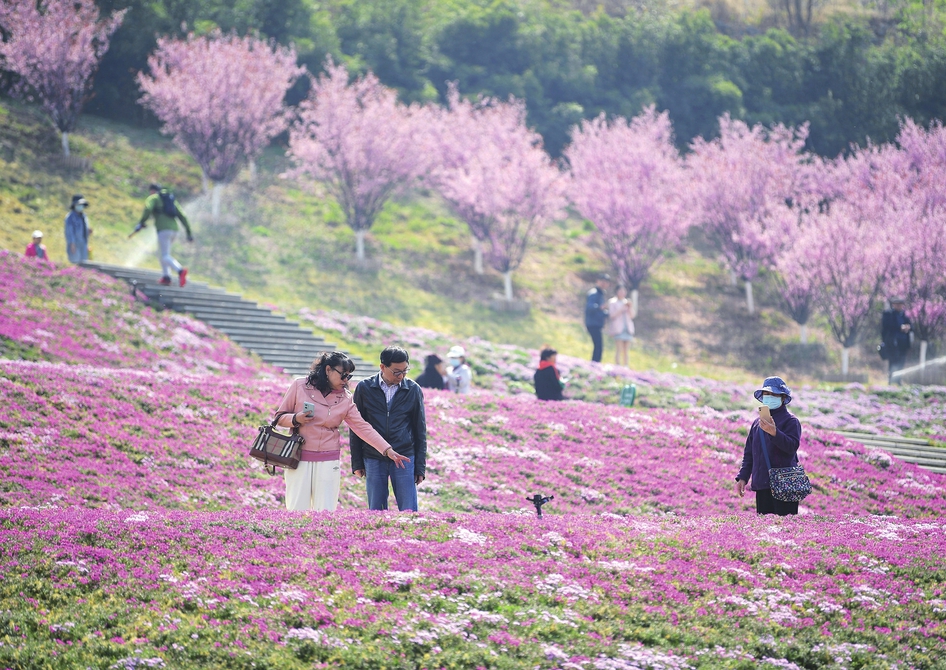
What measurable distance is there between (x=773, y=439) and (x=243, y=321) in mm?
22222

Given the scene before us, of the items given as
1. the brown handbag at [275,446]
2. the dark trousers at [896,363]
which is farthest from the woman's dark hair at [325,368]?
the dark trousers at [896,363]

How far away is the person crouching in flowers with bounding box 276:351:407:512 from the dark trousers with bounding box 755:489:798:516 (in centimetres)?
496

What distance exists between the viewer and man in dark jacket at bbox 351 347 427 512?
1250 cm

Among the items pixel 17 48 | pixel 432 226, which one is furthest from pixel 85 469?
pixel 432 226

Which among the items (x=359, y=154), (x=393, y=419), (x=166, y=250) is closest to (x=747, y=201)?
(x=359, y=154)

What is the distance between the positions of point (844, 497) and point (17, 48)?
4319 centimetres

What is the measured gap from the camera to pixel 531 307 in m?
49.5

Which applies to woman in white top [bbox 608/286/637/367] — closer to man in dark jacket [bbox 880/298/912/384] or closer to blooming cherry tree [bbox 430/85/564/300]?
man in dark jacket [bbox 880/298/912/384]

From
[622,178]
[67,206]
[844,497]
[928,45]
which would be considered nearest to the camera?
[844,497]

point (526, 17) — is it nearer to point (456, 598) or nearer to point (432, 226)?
point (432, 226)

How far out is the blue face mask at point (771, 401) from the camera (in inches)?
507

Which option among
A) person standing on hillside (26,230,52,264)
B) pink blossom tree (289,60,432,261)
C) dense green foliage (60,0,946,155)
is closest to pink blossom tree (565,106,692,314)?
dense green foliage (60,0,946,155)

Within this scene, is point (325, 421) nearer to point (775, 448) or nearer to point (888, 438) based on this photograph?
point (775, 448)

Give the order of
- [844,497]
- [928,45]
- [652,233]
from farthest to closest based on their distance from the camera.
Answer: [928,45] < [652,233] < [844,497]
